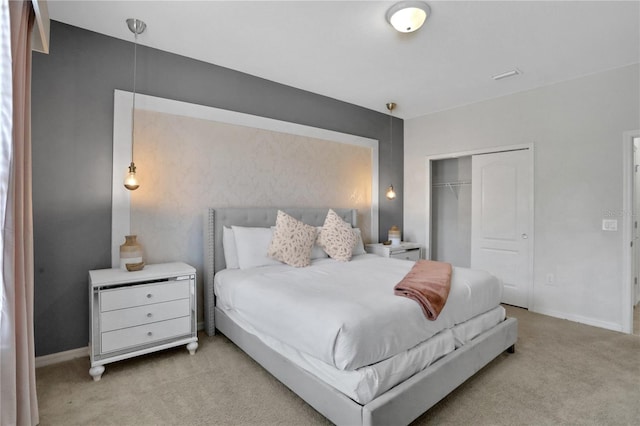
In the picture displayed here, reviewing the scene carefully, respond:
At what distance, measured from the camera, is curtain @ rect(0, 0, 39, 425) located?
1263 mm

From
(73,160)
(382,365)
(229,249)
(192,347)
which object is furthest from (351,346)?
(73,160)

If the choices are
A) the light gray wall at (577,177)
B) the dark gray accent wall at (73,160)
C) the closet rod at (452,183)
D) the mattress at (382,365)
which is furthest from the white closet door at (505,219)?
the dark gray accent wall at (73,160)

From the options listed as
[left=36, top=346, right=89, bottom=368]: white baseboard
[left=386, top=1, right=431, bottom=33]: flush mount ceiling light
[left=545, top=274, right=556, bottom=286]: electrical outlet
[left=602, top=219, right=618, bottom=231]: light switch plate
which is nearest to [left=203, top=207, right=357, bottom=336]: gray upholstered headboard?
[left=36, top=346, right=89, bottom=368]: white baseboard

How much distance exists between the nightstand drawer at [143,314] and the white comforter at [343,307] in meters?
0.36

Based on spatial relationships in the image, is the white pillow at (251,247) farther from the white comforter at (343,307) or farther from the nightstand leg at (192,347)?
the nightstand leg at (192,347)

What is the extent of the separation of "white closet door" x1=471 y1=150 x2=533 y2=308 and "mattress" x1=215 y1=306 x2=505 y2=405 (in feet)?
6.80

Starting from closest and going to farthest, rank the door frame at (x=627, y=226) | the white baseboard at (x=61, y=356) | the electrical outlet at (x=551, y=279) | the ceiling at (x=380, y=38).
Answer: the ceiling at (x=380, y=38)
the white baseboard at (x=61, y=356)
the door frame at (x=627, y=226)
the electrical outlet at (x=551, y=279)

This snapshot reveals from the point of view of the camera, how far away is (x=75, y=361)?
254 centimetres

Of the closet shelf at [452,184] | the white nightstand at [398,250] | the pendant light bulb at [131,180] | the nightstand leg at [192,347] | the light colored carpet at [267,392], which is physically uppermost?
the closet shelf at [452,184]

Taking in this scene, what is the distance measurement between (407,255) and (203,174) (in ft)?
9.44

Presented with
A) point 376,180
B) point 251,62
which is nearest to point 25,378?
point 251,62

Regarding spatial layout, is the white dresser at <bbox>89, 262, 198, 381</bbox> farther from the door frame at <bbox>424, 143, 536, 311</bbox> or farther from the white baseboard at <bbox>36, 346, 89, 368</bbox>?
the door frame at <bbox>424, 143, 536, 311</bbox>

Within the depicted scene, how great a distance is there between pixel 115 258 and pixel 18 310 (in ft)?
4.76

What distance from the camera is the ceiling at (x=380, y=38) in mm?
2348
